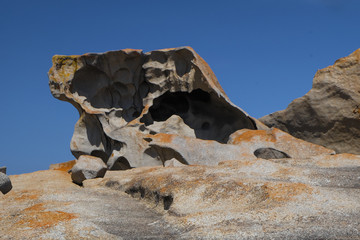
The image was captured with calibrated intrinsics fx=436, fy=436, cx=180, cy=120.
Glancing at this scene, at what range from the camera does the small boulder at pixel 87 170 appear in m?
11.2

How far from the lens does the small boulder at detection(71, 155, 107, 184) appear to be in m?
11.2

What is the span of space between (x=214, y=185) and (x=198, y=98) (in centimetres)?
942

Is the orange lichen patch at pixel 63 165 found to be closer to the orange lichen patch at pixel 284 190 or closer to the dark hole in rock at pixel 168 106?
the dark hole in rock at pixel 168 106

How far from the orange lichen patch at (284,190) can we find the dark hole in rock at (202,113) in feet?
27.7

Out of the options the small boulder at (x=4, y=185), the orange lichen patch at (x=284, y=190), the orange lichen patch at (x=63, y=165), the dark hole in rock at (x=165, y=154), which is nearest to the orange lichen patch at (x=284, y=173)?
the orange lichen patch at (x=284, y=190)

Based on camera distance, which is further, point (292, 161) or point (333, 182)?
point (292, 161)

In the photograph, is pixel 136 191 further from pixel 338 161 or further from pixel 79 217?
pixel 338 161

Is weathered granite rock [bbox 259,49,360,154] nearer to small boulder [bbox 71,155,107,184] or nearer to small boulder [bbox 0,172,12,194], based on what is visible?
small boulder [bbox 71,155,107,184]

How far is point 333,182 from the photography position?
670cm

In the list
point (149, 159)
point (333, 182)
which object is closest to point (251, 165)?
point (333, 182)

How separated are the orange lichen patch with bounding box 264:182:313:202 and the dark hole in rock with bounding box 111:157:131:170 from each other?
8.66m

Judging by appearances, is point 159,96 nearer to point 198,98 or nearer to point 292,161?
point 198,98

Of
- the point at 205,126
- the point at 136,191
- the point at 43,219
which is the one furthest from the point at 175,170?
the point at 205,126

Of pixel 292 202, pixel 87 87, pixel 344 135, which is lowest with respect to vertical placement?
pixel 292 202
